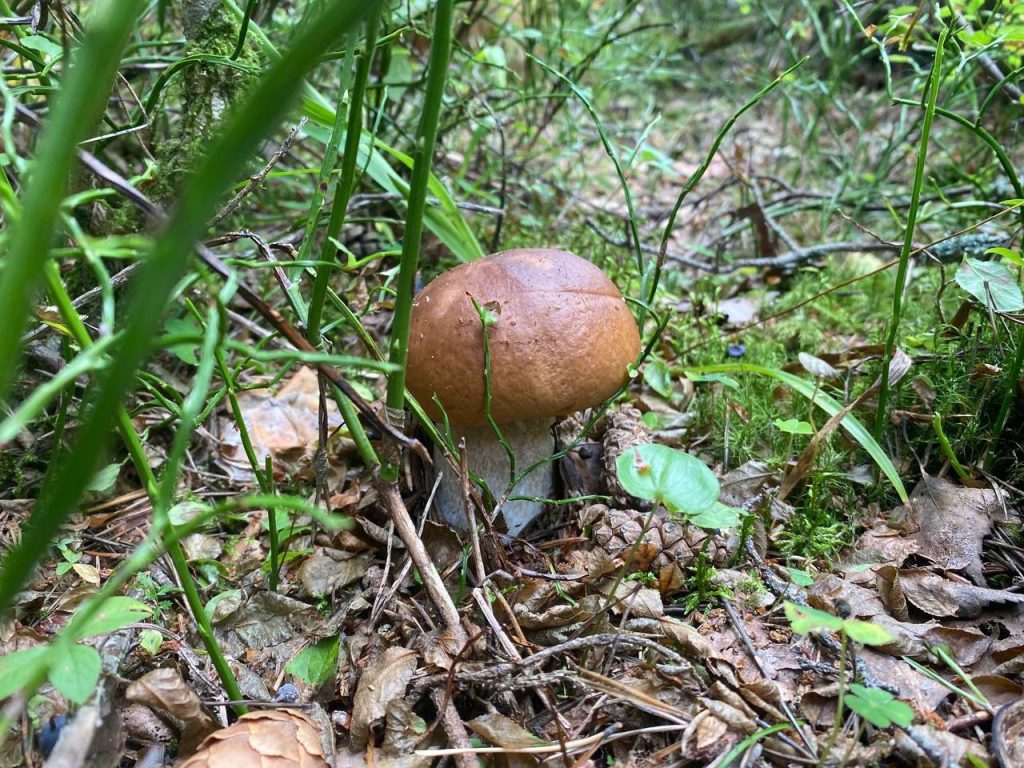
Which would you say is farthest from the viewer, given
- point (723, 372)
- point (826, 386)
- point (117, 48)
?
point (723, 372)

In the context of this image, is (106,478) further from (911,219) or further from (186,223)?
(911,219)

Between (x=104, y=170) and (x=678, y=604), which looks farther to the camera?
(x=678, y=604)

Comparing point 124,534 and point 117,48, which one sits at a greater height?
point 117,48

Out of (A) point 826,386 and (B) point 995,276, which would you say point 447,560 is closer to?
(A) point 826,386

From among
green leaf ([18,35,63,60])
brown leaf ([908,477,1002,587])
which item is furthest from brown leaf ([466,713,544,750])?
green leaf ([18,35,63,60])

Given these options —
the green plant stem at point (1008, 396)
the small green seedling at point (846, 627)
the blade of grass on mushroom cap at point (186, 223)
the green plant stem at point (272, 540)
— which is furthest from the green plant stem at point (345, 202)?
the green plant stem at point (1008, 396)

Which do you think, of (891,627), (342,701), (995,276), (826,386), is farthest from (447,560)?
(995,276)
